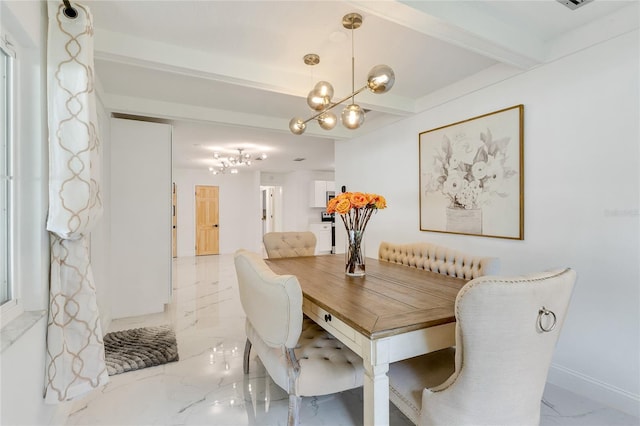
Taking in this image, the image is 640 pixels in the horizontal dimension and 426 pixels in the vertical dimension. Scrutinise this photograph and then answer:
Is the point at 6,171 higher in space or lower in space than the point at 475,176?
lower

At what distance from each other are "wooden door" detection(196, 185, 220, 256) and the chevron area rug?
5.31 meters

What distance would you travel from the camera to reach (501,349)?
3.45ft

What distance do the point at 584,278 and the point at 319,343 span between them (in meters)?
1.78

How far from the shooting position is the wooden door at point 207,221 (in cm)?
820

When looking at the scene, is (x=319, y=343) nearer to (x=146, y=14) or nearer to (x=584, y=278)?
(x=584, y=278)

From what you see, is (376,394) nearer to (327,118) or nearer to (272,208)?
(327,118)

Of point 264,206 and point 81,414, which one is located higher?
point 264,206

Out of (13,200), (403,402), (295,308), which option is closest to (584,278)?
(403,402)

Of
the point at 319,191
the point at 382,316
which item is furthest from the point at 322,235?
the point at 382,316

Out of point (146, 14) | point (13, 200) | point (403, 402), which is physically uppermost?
point (146, 14)

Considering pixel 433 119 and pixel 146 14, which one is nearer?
pixel 146 14

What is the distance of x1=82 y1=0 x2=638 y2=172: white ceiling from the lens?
182 centimetres

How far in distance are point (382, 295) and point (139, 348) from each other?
7.33 feet

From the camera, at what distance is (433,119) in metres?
3.20
